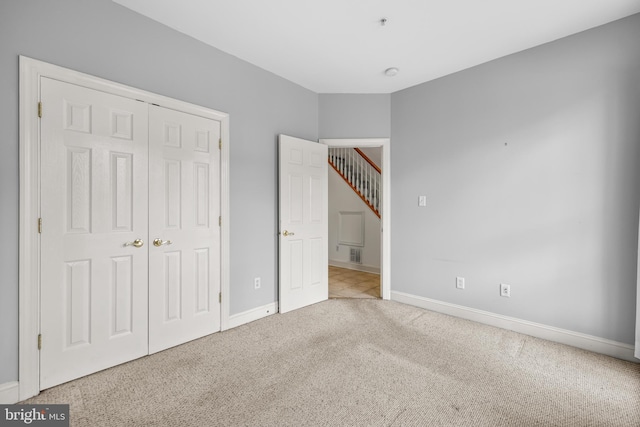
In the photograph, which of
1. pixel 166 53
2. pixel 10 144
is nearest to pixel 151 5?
pixel 166 53

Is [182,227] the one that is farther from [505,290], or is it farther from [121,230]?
[505,290]

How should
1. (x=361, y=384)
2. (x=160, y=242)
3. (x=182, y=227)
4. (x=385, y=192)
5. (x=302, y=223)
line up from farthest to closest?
(x=385, y=192) → (x=302, y=223) → (x=182, y=227) → (x=160, y=242) → (x=361, y=384)

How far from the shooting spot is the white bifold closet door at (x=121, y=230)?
76.6 inches

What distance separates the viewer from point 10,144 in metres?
1.79

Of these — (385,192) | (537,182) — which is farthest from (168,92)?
(537,182)

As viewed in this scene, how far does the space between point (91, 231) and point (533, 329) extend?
386 centimetres

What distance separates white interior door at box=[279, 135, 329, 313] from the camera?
3.41 m

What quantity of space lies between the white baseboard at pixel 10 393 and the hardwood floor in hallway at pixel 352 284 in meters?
3.04

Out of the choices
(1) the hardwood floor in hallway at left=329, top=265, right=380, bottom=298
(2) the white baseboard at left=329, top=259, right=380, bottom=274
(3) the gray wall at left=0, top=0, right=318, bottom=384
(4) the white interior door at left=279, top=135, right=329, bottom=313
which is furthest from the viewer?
(2) the white baseboard at left=329, top=259, right=380, bottom=274

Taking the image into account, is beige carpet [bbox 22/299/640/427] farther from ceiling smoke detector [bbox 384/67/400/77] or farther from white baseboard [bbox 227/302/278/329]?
ceiling smoke detector [bbox 384/67/400/77]

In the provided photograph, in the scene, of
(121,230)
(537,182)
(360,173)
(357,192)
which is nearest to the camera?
(121,230)

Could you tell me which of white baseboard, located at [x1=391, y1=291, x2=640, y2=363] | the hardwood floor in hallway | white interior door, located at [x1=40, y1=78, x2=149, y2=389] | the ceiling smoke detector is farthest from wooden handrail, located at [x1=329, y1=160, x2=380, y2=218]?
white interior door, located at [x1=40, y1=78, x2=149, y2=389]

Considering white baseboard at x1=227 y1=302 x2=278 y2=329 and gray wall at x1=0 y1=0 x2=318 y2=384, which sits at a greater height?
gray wall at x1=0 y1=0 x2=318 y2=384

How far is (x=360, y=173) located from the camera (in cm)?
616
